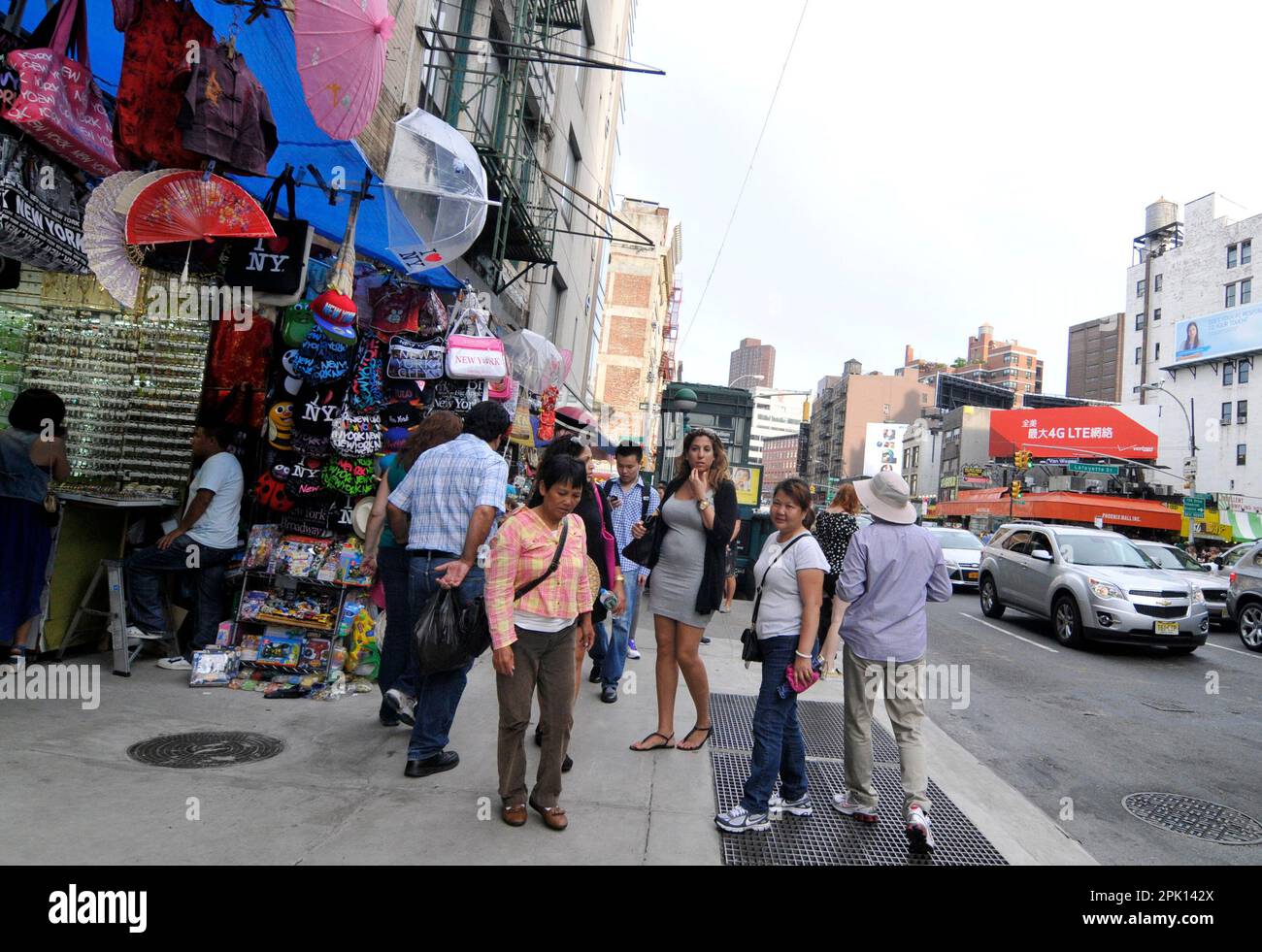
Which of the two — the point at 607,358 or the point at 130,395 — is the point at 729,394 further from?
the point at 607,358

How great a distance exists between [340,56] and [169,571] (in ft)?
13.2

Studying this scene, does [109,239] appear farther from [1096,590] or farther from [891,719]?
[1096,590]

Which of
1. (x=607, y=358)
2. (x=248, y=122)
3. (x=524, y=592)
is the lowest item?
(x=524, y=592)

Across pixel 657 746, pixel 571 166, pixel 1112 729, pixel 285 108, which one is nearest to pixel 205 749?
pixel 657 746

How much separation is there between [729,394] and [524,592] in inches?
705

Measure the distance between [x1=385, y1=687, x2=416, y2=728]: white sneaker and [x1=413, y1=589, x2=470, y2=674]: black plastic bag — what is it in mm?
1069

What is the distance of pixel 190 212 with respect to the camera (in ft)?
14.8

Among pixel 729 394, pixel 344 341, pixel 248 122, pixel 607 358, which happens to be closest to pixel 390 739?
pixel 344 341

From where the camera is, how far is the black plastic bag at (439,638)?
12.6ft

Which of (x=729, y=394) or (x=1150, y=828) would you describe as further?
(x=729, y=394)

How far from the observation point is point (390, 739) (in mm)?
4750

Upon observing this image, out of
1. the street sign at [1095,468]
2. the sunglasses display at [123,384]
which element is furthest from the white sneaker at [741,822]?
the street sign at [1095,468]

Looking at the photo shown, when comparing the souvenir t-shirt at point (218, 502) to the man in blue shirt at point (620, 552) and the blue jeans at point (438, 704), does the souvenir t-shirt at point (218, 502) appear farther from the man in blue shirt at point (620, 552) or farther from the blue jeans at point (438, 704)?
the man in blue shirt at point (620, 552)

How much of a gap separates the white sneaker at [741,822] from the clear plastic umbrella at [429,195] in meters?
5.26
